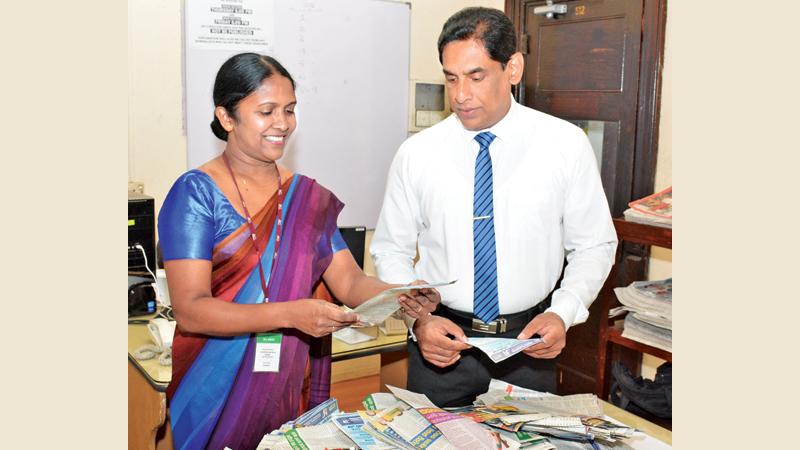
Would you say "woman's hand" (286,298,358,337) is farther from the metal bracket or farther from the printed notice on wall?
the metal bracket

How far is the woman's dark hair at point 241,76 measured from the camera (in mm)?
1704

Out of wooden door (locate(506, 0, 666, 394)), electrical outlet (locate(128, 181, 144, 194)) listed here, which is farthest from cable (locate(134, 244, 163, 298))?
wooden door (locate(506, 0, 666, 394))

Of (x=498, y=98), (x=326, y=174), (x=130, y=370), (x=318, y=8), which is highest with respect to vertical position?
(x=318, y=8)

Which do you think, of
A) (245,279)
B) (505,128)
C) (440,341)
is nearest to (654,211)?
(505,128)

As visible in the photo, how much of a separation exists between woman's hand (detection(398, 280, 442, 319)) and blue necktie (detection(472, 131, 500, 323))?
23 cm

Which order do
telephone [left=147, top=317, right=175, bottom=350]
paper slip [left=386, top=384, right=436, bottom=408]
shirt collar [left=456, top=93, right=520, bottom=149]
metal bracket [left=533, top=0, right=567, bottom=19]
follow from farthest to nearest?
metal bracket [left=533, top=0, right=567, bottom=19] < telephone [left=147, top=317, right=175, bottom=350] < shirt collar [left=456, top=93, right=520, bottom=149] < paper slip [left=386, top=384, right=436, bottom=408]

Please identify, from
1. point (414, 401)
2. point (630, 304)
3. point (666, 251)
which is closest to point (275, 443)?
point (414, 401)

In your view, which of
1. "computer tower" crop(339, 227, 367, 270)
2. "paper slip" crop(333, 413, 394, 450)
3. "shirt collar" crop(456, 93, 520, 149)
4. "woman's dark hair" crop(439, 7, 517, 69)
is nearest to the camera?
"paper slip" crop(333, 413, 394, 450)

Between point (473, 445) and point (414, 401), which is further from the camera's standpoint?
point (414, 401)

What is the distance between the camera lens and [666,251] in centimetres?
320

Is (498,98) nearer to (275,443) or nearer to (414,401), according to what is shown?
(414,401)

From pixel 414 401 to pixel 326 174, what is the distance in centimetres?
245

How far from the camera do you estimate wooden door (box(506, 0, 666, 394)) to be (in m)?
3.16

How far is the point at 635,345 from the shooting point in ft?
9.39
